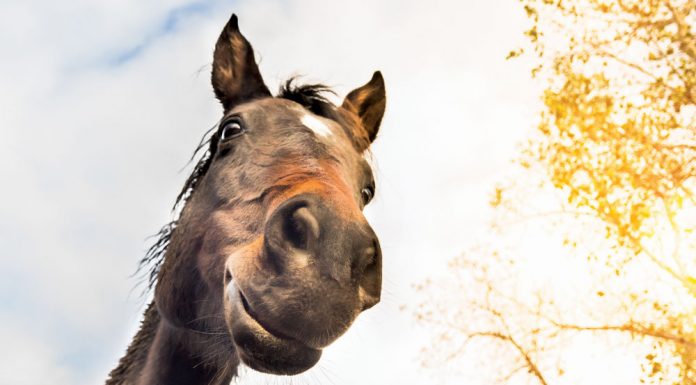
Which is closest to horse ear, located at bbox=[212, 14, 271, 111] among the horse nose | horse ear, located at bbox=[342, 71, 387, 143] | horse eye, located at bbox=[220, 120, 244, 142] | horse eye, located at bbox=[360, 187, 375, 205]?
horse eye, located at bbox=[220, 120, 244, 142]

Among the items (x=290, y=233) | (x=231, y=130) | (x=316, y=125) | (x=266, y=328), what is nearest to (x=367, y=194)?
(x=316, y=125)

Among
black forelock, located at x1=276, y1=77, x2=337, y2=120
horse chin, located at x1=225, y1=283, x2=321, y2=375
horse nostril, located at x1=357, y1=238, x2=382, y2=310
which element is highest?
black forelock, located at x1=276, y1=77, x2=337, y2=120

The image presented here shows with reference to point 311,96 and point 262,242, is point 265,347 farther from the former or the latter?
point 311,96

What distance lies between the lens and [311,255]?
2.15 meters

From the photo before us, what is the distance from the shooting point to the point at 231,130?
327 cm

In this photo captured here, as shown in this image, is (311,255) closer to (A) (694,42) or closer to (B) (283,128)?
(B) (283,128)

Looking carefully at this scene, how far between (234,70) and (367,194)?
49.4 inches

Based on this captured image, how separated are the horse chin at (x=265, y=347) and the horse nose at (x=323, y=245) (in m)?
0.23

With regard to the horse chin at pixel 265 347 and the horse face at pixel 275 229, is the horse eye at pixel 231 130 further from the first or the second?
the horse chin at pixel 265 347

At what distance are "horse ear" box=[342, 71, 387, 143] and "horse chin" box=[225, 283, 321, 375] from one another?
238cm

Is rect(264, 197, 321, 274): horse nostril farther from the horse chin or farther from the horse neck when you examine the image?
the horse neck

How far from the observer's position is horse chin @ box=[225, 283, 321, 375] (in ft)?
7.08

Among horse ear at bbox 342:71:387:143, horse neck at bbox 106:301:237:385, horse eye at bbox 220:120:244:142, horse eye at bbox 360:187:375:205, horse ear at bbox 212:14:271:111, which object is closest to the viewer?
horse neck at bbox 106:301:237:385

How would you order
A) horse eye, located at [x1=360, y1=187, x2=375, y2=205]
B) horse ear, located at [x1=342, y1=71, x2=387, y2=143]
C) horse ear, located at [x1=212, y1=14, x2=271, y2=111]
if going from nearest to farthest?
horse eye, located at [x1=360, y1=187, x2=375, y2=205] → horse ear, located at [x1=212, y1=14, x2=271, y2=111] → horse ear, located at [x1=342, y1=71, x2=387, y2=143]
